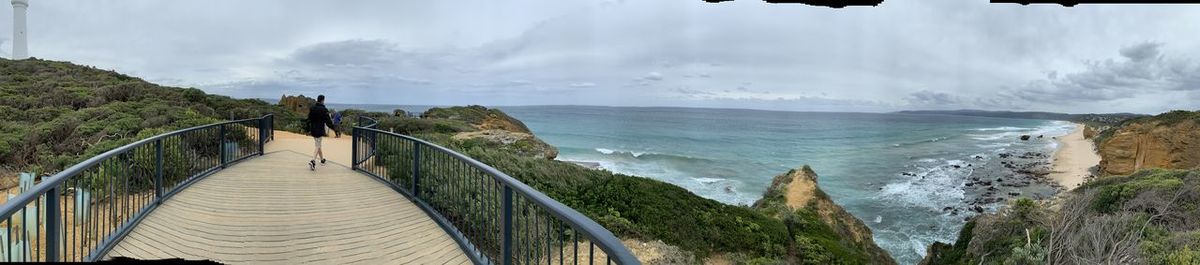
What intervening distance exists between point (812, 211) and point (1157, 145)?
2630 cm

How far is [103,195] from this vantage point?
5.86m

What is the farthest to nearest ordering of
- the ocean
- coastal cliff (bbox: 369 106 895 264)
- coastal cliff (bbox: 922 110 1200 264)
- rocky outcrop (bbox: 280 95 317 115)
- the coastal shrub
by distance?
rocky outcrop (bbox: 280 95 317 115)
the ocean
the coastal shrub
coastal cliff (bbox: 369 106 895 264)
coastal cliff (bbox: 922 110 1200 264)

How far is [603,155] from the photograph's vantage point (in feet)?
156

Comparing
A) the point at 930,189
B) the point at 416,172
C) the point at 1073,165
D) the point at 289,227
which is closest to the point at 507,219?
the point at 289,227

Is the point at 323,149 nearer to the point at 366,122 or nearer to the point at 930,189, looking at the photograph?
the point at 366,122

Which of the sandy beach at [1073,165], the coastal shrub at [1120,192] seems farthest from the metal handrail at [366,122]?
the sandy beach at [1073,165]

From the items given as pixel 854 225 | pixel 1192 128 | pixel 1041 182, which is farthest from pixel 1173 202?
pixel 1041 182

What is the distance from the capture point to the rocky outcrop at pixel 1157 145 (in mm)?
28672

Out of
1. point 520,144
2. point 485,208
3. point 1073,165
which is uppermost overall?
point 520,144

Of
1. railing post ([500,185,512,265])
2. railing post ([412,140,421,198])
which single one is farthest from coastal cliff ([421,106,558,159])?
railing post ([500,185,512,265])

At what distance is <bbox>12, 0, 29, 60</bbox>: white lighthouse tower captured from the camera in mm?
45000

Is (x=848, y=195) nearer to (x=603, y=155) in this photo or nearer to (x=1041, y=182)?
(x=1041, y=182)

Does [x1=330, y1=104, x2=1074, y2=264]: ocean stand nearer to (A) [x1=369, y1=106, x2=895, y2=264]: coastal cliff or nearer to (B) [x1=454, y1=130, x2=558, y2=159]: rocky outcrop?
(A) [x1=369, y1=106, x2=895, y2=264]: coastal cliff

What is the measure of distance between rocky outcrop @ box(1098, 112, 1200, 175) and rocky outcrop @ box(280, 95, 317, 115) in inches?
2065
